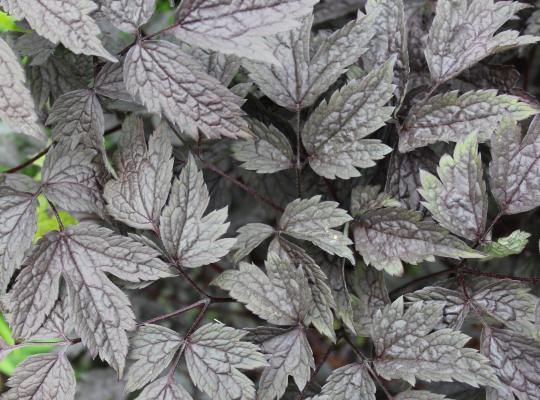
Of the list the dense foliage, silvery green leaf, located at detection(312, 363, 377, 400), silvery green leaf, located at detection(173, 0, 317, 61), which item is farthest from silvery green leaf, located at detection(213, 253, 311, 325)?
silvery green leaf, located at detection(173, 0, 317, 61)

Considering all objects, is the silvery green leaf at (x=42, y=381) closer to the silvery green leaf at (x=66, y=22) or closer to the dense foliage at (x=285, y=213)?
the dense foliage at (x=285, y=213)

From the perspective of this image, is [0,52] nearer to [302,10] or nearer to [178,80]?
[178,80]

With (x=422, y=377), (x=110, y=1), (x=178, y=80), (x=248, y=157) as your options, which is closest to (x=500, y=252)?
(x=422, y=377)

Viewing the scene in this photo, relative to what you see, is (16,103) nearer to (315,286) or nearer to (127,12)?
(127,12)

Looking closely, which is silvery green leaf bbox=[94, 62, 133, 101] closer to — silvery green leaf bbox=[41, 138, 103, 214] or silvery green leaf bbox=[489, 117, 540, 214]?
silvery green leaf bbox=[41, 138, 103, 214]

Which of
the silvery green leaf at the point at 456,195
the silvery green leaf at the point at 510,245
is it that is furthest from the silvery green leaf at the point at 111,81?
the silvery green leaf at the point at 510,245

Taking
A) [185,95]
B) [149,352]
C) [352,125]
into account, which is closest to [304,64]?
[352,125]
